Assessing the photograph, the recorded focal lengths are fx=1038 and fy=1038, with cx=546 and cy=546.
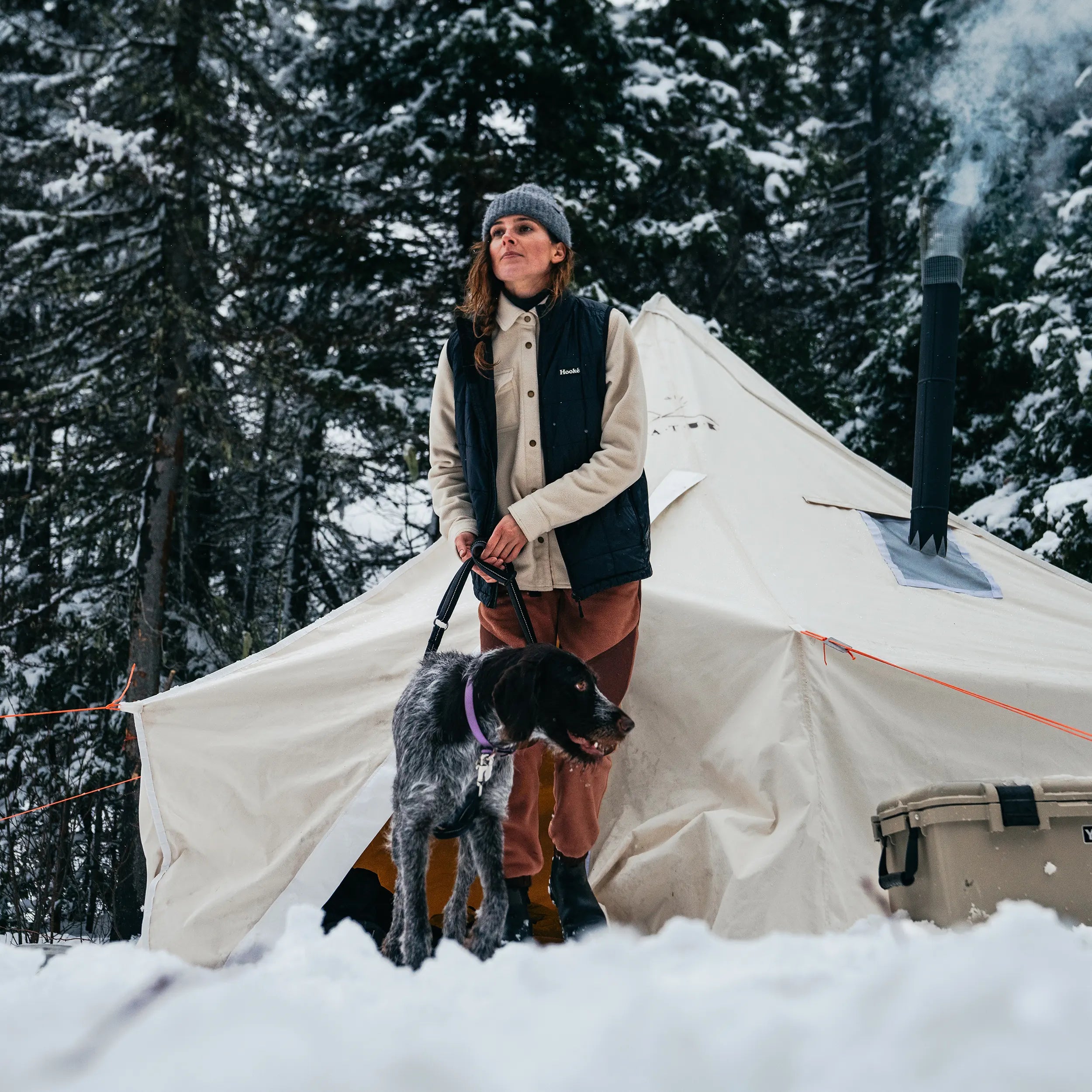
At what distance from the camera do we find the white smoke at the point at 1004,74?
282 inches

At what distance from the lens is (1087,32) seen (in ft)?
26.4

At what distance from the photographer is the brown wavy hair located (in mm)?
2561

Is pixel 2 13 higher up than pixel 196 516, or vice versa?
pixel 2 13

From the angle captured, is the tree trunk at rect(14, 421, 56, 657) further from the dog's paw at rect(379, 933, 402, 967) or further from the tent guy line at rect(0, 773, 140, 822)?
the dog's paw at rect(379, 933, 402, 967)

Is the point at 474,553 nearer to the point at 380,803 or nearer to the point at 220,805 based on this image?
the point at 380,803

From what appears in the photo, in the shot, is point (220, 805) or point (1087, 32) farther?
point (1087, 32)

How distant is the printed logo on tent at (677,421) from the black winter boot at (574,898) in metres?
2.17

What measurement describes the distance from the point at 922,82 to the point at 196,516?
380 inches

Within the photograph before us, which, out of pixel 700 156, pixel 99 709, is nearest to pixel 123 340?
pixel 99 709

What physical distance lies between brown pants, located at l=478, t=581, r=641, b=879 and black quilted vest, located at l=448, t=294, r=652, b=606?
0.07 m

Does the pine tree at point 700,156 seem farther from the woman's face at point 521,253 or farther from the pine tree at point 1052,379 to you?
the woman's face at point 521,253

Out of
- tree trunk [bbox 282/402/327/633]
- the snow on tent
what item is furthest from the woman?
tree trunk [bbox 282/402/327/633]

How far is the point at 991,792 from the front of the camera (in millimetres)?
2199

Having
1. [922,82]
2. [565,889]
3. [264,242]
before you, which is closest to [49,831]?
[565,889]
